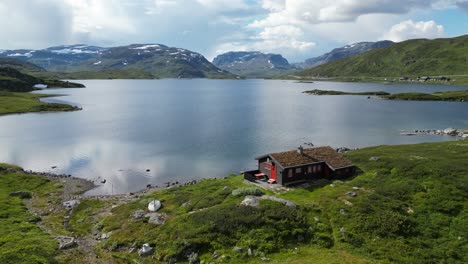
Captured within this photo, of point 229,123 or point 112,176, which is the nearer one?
point 112,176

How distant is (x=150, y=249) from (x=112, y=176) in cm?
4440

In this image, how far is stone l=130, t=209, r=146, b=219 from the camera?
47.6m

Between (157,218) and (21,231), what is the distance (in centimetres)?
1696

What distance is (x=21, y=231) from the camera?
1769 inches

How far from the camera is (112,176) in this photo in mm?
79312

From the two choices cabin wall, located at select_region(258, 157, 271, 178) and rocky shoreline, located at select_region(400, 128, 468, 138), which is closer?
cabin wall, located at select_region(258, 157, 271, 178)

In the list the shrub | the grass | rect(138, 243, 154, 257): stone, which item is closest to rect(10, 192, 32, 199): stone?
rect(138, 243, 154, 257): stone

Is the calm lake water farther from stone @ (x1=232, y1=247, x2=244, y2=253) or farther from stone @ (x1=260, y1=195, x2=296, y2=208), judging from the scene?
stone @ (x1=232, y1=247, x2=244, y2=253)

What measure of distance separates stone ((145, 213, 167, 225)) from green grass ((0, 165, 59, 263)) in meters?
11.1

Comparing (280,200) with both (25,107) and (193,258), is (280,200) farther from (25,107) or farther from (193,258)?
(25,107)

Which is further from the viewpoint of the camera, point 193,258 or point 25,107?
point 25,107

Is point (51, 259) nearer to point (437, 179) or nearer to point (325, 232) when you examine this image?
point (325, 232)

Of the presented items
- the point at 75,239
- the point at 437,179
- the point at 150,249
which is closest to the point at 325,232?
the point at 150,249

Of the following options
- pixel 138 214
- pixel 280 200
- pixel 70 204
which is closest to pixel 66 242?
pixel 138 214
